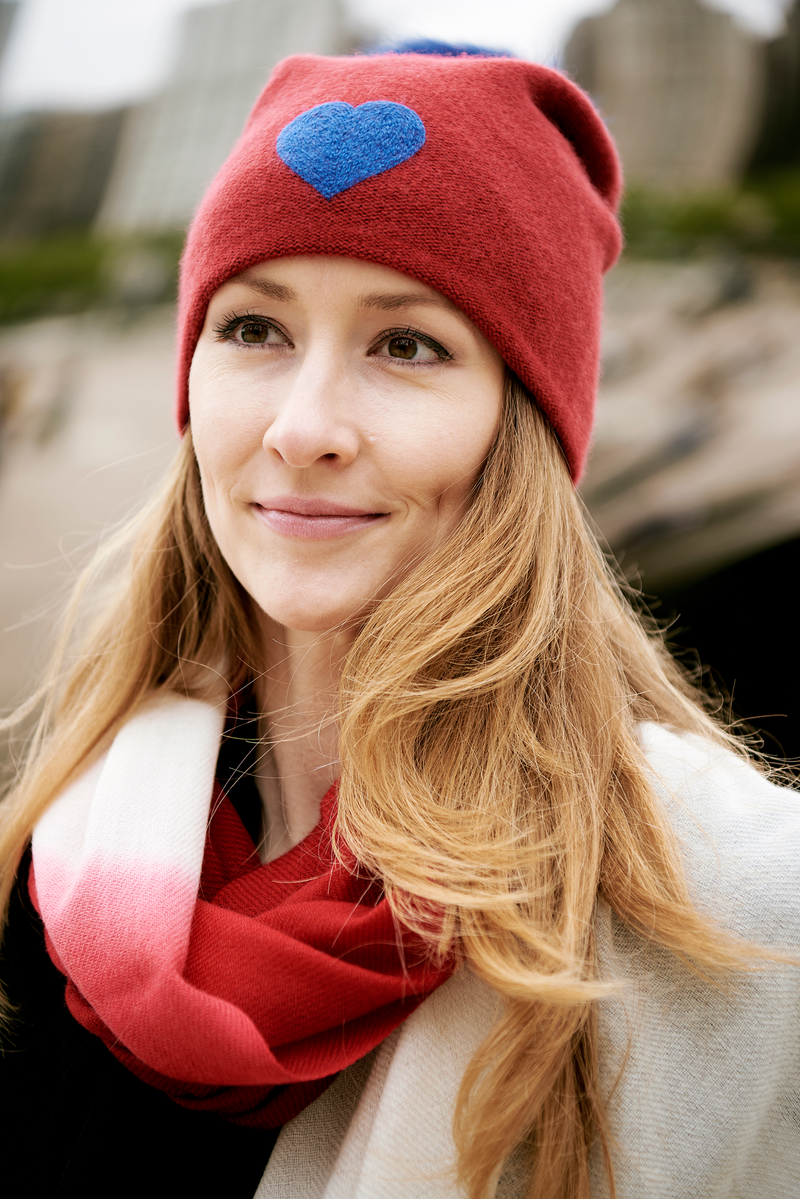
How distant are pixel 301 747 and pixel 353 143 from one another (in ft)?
2.93

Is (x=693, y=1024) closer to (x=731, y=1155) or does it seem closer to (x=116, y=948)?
(x=731, y=1155)

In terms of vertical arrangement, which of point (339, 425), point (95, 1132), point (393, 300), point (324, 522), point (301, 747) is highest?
point (393, 300)

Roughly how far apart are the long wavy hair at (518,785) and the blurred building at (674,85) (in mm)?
1500

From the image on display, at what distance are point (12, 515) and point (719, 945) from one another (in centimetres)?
223

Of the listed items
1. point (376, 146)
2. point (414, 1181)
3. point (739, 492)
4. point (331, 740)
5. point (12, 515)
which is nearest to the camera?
point (414, 1181)

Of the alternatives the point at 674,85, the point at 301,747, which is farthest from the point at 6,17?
the point at 301,747

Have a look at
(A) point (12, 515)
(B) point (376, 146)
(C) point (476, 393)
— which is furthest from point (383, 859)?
(A) point (12, 515)

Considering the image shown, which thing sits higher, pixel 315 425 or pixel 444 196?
pixel 444 196

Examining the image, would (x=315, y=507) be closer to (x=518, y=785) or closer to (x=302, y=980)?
(x=518, y=785)

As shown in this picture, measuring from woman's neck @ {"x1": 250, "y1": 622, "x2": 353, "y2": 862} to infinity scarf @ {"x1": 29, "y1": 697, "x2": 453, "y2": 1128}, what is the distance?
0.12m

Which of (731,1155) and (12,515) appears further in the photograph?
(12,515)

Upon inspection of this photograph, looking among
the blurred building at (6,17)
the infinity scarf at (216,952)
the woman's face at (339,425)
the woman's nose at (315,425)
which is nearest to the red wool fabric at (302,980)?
the infinity scarf at (216,952)

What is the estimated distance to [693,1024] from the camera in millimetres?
1062

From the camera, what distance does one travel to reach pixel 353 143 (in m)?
1.17
